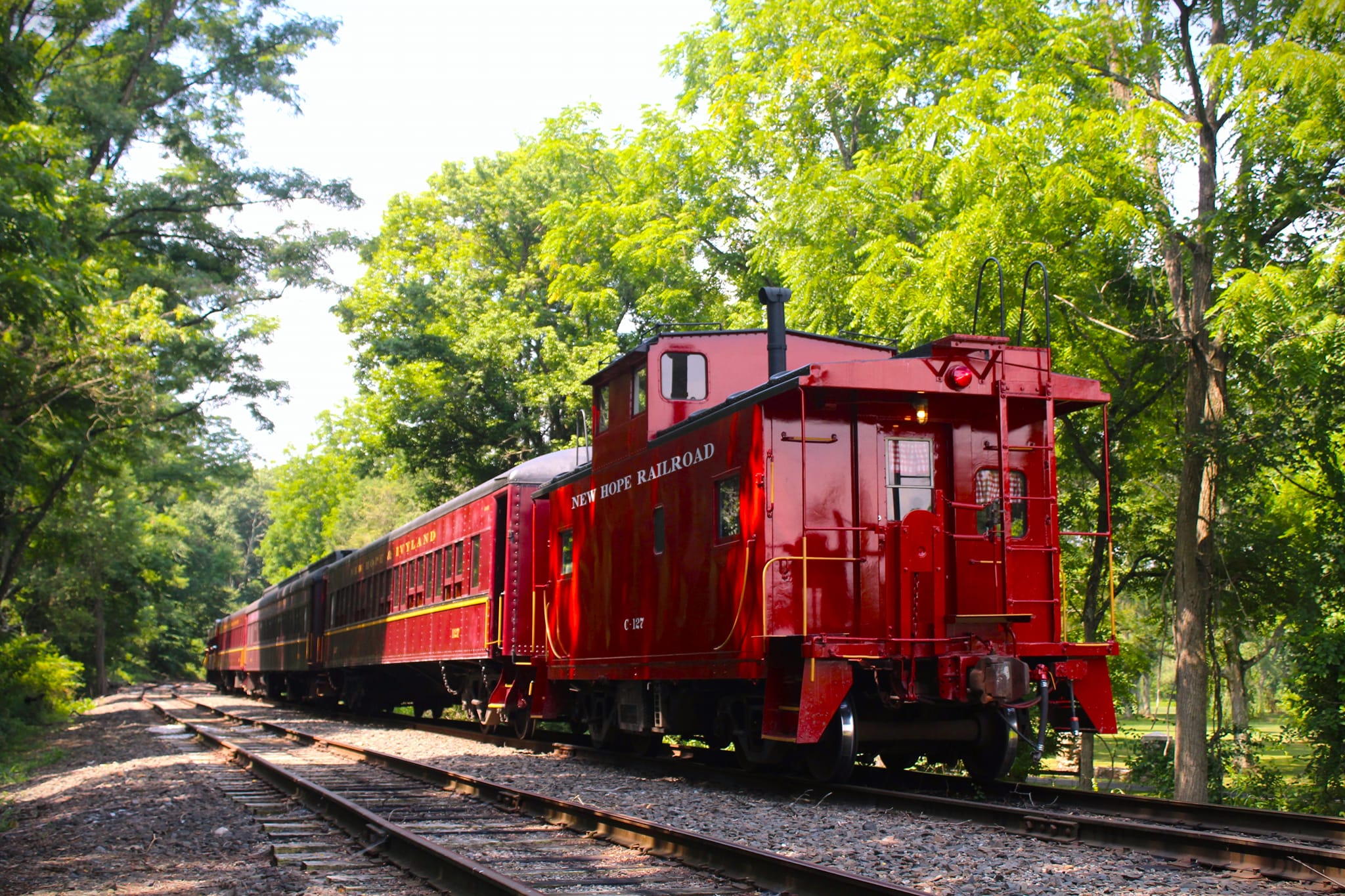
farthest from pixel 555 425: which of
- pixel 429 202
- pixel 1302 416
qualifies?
pixel 1302 416

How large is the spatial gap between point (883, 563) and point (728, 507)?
4.70ft

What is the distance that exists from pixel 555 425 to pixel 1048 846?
25803 mm

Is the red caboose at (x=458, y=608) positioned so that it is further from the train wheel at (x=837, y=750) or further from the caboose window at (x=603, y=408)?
the train wheel at (x=837, y=750)

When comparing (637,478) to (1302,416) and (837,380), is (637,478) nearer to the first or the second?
(837,380)

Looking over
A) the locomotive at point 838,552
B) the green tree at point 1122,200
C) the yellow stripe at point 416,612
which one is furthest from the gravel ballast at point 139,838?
the green tree at point 1122,200

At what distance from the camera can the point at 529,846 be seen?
7480mm

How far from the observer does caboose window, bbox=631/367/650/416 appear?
1191 centimetres

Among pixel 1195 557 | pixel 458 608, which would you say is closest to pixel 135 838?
pixel 458 608

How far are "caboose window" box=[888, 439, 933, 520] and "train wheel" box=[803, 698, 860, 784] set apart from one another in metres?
1.73

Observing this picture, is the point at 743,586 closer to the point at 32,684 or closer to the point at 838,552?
the point at 838,552

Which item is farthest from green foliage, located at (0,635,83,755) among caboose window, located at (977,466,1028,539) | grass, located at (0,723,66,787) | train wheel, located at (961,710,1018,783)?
caboose window, located at (977,466,1028,539)

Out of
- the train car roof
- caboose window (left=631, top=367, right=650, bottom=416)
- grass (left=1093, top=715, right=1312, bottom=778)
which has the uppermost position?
caboose window (left=631, top=367, right=650, bottom=416)

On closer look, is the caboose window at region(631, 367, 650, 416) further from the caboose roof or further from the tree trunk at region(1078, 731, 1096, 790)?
the tree trunk at region(1078, 731, 1096, 790)

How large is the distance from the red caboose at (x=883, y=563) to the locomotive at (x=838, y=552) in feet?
0.06
